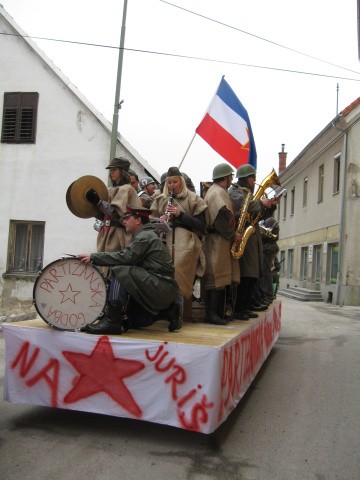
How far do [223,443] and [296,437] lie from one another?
649 mm

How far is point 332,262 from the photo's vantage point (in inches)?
795

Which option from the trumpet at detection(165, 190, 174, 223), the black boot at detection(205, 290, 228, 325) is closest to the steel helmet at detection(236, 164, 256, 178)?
the trumpet at detection(165, 190, 174, 223)

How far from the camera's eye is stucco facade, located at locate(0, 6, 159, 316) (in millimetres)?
13672

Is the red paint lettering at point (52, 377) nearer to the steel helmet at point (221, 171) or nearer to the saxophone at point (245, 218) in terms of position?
the saxophone at point (245, 218)

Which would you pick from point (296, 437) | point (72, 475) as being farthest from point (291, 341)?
point (72, 475)

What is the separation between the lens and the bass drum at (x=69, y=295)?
4.06 metres

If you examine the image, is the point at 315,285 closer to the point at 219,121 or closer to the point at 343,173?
the point at 343,173

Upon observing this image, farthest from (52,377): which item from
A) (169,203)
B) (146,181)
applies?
(146,181)

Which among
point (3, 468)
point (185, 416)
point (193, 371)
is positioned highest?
point (193, 371)

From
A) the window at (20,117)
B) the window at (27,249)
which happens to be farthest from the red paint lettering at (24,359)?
the window at (20,117)

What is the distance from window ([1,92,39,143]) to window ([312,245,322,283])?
13.5 m

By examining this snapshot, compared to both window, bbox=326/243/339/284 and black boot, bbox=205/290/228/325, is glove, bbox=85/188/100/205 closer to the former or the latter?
black boot, bbox=205/290/228/325

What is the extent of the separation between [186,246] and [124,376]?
5.21ft

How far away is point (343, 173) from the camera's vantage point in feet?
60.6
